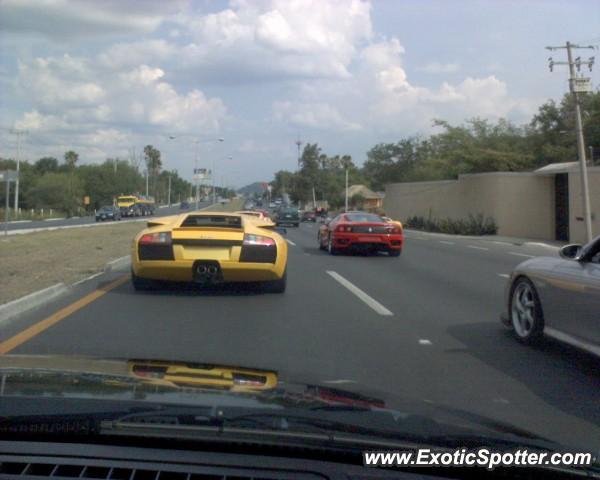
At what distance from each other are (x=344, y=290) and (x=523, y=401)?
7014mm

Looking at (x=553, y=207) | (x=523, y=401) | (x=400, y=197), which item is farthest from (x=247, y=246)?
(x=400, y=197)

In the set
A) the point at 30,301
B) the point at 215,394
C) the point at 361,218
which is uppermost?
the point at 361,218

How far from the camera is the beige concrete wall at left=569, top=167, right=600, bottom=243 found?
1366 inches

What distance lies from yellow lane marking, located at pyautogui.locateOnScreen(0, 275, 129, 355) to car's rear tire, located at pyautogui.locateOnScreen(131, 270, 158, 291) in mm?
564

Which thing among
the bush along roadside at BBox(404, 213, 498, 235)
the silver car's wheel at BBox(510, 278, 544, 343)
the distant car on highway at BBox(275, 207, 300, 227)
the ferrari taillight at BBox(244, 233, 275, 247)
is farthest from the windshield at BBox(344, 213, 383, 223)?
the distant car on highway at BBox(275, 207, 300, 227)

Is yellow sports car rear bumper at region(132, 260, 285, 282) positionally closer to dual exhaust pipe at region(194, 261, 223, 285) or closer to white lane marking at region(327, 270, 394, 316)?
dual exhaust pipe at region(194, 261, 223, 285)

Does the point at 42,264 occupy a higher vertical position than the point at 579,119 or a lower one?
lower

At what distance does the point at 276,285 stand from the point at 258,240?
1073 millimetres

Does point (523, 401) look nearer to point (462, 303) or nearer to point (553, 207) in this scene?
point (462, 303)

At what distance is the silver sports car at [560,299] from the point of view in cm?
665

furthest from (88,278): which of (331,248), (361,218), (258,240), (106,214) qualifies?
(106,214)

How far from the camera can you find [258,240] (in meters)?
11.2

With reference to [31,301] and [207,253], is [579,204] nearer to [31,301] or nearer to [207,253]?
[207,253]

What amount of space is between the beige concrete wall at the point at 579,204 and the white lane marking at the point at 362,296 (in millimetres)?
22874
